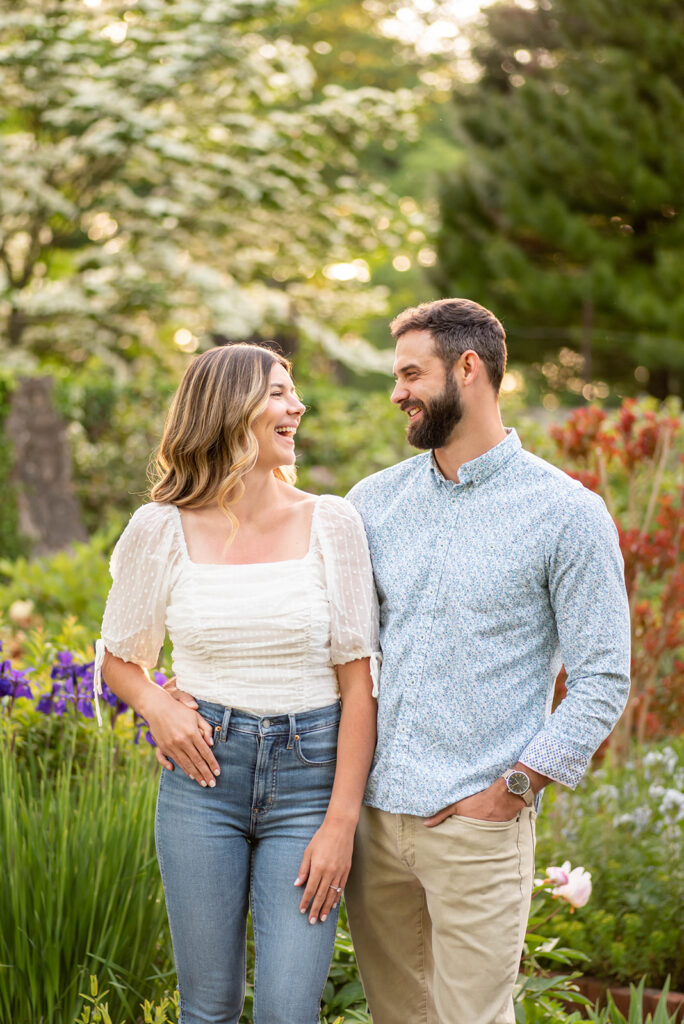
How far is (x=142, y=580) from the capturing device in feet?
7.81

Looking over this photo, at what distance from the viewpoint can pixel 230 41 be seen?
11.1m

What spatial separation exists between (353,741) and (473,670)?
0.30 metres

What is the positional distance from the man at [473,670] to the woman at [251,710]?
0.12 m

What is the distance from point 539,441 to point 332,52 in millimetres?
13855

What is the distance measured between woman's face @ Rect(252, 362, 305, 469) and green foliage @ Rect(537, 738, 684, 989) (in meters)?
1.83

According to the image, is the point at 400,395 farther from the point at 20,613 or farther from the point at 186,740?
the point at 20,613

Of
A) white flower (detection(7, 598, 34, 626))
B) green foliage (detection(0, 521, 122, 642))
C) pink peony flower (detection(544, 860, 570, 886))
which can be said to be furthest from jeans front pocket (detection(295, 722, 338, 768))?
green foliage (detection(0, 521, 122, 642))

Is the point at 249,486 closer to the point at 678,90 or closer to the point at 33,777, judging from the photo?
the point at 33,777

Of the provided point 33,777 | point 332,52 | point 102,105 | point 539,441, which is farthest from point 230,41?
point 33,777

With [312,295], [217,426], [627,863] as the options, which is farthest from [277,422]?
[312,295]

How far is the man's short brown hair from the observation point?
240 cm

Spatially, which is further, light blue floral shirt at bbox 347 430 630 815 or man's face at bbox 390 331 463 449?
man's face at bbox 390 331 463 449

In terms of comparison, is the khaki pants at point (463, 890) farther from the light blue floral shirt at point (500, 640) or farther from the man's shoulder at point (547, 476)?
the man's shoulder at point (547, 476)

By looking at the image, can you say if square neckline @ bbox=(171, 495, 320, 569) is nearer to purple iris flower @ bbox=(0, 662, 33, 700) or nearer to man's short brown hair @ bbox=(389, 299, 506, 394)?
man's short brown hair @ bbox=(389, 299, 506, 394)
